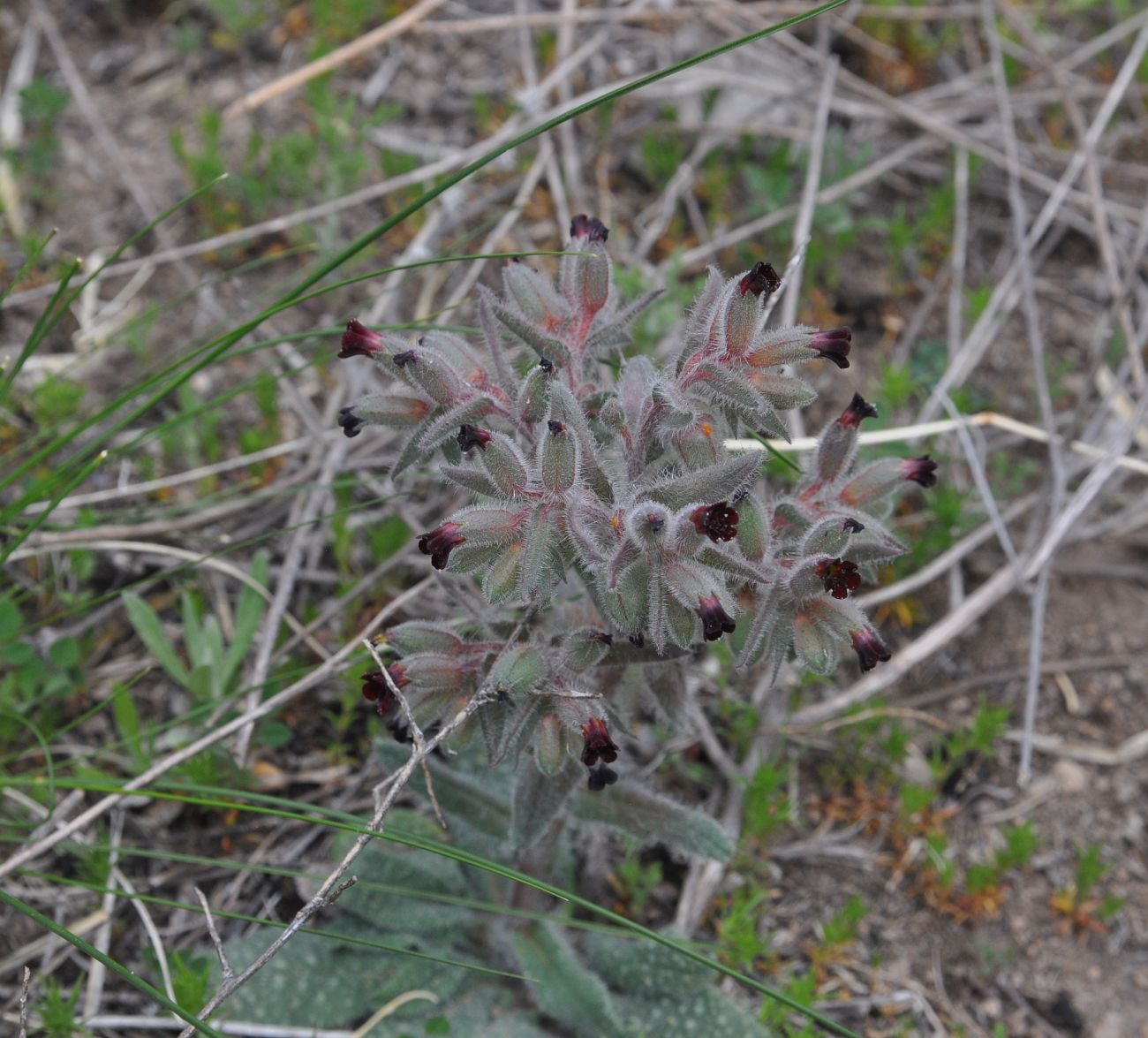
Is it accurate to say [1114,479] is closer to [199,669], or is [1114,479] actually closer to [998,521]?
[998,521]

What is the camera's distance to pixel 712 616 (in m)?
2.46

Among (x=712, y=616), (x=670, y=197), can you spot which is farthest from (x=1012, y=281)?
(x=712, y=616)

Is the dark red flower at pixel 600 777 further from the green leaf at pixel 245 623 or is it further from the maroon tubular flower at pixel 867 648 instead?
the green leaf at pixel 245 623

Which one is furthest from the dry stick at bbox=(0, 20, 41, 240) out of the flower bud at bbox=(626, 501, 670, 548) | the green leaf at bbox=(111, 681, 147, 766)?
the flower bud at bbox=(626, 501, 670, 548)

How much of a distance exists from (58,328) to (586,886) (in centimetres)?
325

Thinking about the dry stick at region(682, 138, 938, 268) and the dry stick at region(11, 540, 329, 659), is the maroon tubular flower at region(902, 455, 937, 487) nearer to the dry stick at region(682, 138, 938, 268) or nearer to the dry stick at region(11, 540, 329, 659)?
the dry stick at region(11, 540, 329, 659)

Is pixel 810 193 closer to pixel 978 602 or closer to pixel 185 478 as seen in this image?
pixel 978 602

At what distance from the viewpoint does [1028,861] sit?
414 centimetres

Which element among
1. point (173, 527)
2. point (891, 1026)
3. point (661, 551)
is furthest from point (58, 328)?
point (891, 1026)

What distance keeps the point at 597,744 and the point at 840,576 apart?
66 centimetres

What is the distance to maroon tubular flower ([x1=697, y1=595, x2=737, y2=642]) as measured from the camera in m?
2.46

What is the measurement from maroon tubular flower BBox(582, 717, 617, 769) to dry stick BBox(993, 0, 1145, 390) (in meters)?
3.27

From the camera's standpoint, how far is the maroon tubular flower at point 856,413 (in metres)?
2.94

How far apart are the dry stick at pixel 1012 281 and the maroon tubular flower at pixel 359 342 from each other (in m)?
2.52
